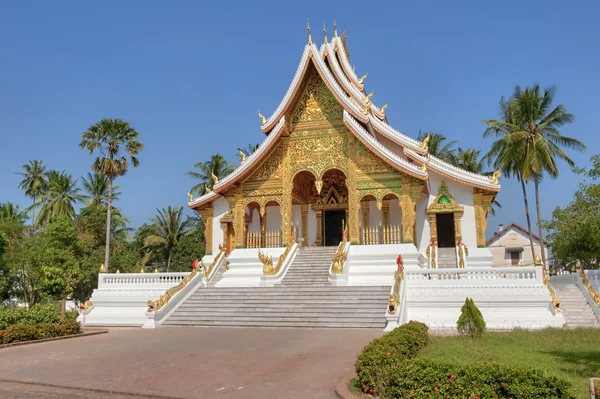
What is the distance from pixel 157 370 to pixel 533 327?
9579 mm

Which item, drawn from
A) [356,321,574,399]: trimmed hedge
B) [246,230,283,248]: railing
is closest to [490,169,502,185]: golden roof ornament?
[246,230,283,248]: railing

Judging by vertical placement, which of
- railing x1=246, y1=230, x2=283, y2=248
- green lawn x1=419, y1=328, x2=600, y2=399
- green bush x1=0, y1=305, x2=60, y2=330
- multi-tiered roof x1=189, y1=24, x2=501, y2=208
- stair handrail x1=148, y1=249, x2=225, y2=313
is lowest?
green lawn x1=419, y1=328, x2=600, y2=399

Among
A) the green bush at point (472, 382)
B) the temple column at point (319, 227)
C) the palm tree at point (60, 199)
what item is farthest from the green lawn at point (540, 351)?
the palm tree at point (60, 199)

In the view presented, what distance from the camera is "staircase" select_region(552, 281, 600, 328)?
12.6 metres

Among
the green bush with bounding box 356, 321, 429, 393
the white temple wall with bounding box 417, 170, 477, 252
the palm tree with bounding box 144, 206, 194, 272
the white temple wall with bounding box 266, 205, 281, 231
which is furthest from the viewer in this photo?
the palm tree with bounding box 144, 206, 194, 272

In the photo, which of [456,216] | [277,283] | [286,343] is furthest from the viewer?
[456,216]

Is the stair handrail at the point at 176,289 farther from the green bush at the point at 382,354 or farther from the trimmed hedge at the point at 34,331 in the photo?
the green bush at the point at 382,354

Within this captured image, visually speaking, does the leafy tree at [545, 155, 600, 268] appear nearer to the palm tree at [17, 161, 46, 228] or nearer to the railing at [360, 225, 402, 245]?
the railing at [360, 225, 402, 245]

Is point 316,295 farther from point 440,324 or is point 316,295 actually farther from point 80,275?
point 80,275

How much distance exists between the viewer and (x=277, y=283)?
16.5 m

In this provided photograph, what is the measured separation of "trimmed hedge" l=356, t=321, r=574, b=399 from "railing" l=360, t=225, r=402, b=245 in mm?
13424

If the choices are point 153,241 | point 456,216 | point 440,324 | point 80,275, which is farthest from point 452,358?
point 153,241

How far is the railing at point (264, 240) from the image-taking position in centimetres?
2036

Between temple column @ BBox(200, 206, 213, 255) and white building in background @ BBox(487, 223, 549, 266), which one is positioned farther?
white building in background @ BBox(487, 223, 549, 266)
